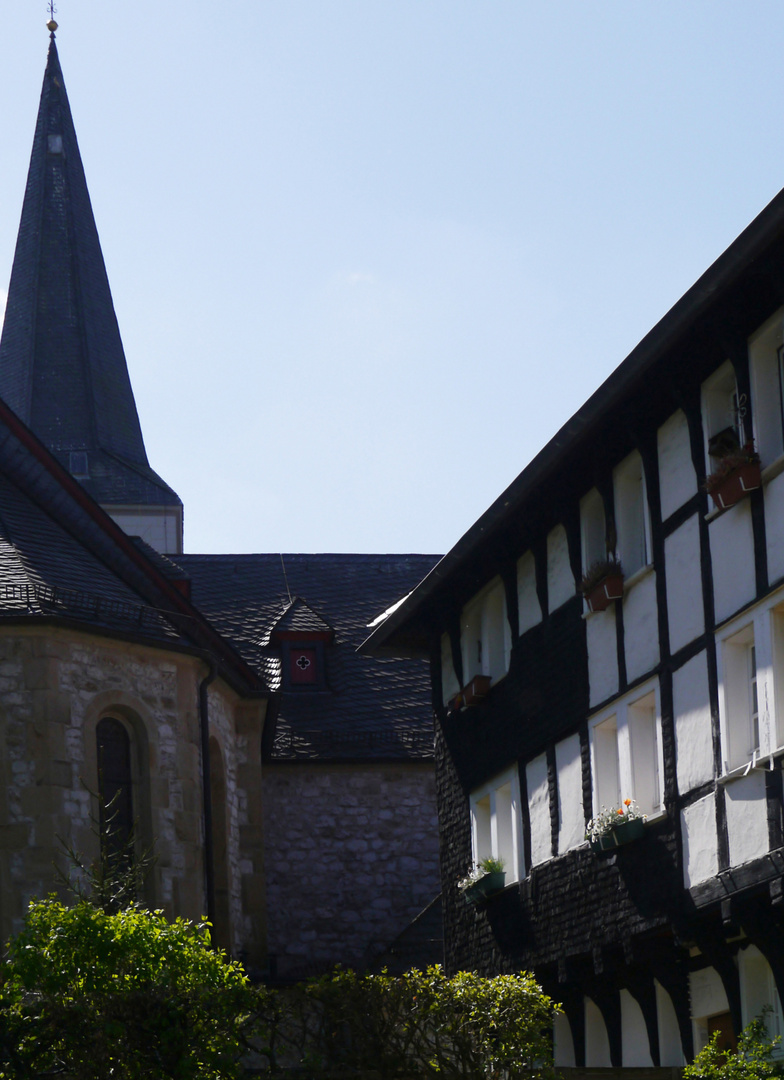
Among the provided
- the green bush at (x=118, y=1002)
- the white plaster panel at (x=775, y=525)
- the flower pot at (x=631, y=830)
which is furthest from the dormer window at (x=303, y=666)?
the white plaster panel at (x=775, y=525)

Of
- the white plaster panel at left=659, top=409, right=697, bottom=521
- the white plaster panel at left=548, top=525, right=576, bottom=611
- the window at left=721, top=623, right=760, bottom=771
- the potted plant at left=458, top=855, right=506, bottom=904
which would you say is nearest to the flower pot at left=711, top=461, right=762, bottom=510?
the window at left=721, top=623, right=760, bottom=771

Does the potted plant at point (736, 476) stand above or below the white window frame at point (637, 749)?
above

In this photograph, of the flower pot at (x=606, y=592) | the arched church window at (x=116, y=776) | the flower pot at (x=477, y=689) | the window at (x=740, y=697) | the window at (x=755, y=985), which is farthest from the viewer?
the arched church window at (x=116, y=776)

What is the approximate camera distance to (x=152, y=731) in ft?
75.9

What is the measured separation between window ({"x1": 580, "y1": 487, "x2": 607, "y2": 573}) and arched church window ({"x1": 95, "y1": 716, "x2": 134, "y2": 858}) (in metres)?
8.22

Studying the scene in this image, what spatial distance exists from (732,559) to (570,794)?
3.82 m

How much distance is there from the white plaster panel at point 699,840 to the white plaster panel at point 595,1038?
2891 mm

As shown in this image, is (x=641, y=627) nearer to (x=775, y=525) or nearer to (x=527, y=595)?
(x=775, y=525)

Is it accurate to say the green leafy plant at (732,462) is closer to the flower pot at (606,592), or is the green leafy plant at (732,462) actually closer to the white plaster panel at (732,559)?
the white plaster panel at (732,559)

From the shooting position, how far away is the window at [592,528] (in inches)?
659

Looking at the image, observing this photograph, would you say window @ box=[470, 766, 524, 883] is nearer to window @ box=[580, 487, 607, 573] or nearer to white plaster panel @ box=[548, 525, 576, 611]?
white plaster panel @ box=[548, 525, 576, 611]

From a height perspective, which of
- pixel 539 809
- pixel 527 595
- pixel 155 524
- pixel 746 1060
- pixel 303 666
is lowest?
pixel 746 1060

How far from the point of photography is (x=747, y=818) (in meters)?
13.2

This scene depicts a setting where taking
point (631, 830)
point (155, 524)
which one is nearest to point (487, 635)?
point (631, 830)
